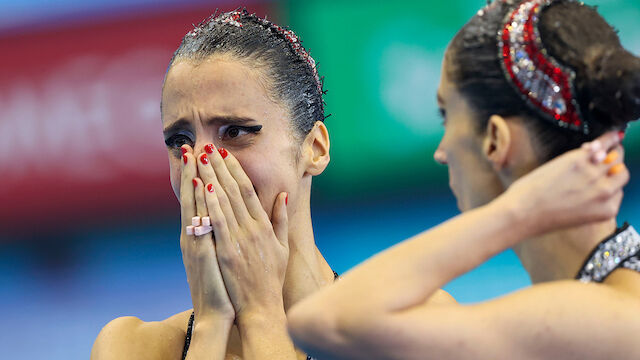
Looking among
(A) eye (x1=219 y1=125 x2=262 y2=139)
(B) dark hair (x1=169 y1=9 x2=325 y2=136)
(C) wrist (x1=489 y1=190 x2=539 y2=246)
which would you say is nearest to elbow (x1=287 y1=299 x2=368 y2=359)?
(C) wrist (x1=489 y1=190 x2=539 y2=246)

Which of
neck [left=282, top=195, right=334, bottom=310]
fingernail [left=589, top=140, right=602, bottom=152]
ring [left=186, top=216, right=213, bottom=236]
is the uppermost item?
ring [left=186, top=216, right=213, bottom=236]

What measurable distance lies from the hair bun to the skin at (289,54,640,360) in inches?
1.9

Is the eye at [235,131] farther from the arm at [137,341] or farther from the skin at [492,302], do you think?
the skin at [492,302]

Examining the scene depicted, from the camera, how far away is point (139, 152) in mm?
3652

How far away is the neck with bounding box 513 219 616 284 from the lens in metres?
1.50

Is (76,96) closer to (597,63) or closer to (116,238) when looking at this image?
(116,238)

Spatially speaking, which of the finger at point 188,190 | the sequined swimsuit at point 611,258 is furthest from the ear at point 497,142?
the finger at point 188,190

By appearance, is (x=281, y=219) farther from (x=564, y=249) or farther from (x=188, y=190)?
(x=564, y=249)

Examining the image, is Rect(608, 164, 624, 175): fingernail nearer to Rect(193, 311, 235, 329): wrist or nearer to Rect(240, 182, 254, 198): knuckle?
Rect(240, 182, 254, 198): knuckle

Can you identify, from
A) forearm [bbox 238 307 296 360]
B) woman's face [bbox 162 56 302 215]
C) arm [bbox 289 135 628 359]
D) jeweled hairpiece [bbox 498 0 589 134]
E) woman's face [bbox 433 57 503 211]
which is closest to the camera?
arm [bbox 289 135 628 359]

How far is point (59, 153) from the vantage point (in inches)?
148

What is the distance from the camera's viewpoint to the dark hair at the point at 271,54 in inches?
84.1

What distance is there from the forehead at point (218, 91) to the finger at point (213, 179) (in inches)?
4.3

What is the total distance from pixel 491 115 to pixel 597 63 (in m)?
0.21
